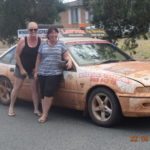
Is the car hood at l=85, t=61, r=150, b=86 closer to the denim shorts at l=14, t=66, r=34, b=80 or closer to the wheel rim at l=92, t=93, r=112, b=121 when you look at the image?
the wheel rim at l=92, t=93, r=112, b=121

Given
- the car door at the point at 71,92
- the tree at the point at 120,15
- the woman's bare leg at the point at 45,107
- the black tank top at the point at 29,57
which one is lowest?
the woman's bare leg at the point at 45,107

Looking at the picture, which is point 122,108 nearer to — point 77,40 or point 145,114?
point 145,114

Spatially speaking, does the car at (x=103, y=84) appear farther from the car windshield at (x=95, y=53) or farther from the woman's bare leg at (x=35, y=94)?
the woman's bare leg at (x=35, y=94)

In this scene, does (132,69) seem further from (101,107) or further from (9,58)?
(9,58)

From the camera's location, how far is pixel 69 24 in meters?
50.7

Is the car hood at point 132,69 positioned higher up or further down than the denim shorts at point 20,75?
higher up

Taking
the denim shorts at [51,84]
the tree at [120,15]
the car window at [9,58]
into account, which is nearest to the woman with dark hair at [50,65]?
the denim shorts at [51,84]

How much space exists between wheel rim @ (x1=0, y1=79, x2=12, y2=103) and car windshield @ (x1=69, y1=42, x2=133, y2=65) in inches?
69.7

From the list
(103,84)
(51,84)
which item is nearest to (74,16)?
(51,84)

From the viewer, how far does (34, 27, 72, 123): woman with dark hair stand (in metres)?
7.59

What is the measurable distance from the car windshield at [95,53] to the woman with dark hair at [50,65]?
0.29 m

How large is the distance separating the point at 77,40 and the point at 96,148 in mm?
2867

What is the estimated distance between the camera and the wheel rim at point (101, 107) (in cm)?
705

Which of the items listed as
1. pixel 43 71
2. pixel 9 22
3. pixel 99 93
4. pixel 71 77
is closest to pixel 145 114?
pixel 99 93
